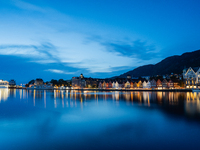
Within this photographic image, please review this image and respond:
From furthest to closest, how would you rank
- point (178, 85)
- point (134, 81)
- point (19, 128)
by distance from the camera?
point (134, 81), point (178, 85), point (19, 128)

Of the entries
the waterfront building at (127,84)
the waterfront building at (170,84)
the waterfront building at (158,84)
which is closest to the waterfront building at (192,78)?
the waterfront building at (170,84)

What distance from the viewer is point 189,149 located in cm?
889

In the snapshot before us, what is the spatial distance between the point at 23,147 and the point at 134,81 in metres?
111

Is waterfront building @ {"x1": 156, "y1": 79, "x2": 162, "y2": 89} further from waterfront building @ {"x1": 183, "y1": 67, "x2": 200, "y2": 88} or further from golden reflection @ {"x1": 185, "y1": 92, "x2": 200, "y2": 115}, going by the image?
golden reflection @ {"x1": 185, "y1": 92, "x2": 200, "y2": 115}

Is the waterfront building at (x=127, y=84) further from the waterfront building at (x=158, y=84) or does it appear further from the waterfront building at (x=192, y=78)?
the waterfront building at (x=192, y=78)

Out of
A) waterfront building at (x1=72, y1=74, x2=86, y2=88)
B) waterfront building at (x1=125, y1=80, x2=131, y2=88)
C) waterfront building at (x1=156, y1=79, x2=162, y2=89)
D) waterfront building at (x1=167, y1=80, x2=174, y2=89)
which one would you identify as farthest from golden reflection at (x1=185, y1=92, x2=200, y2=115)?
waterfront building at (x1=72, y1=74, x2=86, y2=88)

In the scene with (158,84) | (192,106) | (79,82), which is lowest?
(192,106)

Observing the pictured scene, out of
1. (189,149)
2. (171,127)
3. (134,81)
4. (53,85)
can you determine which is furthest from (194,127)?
(53,85)

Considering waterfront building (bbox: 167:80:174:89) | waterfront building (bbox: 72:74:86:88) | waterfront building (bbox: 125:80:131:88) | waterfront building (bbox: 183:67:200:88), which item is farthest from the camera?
waterfront building (bbox: 72:74:86:88)

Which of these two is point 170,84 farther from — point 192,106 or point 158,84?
point 192,106

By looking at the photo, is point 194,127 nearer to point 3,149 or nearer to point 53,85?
point 3,149

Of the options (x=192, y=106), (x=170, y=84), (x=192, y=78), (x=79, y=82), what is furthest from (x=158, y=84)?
(x=79, y=82)

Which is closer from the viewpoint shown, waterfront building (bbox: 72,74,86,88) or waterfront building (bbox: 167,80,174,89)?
waterfront building (bbox: 167,80,174,89)

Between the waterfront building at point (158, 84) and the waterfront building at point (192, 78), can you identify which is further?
the waterfront building at point (158, 84)
